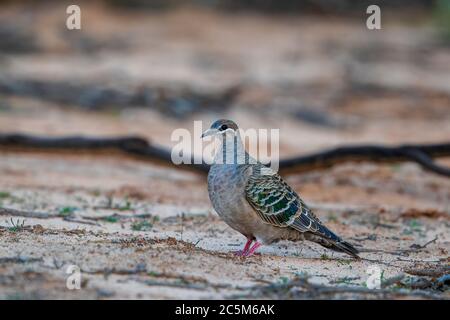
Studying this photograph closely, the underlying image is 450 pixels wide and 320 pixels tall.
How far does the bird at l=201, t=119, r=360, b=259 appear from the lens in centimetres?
674

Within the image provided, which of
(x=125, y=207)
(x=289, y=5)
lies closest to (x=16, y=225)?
(x=125, y=207)

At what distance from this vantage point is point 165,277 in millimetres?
5824

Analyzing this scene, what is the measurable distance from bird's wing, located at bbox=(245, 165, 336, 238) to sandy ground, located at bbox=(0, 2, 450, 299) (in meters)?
0.28

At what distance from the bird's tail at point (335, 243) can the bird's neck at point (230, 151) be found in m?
0.82

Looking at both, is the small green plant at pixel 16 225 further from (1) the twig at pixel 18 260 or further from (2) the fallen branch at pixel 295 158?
(2) the fallen branch at pixel 295 158

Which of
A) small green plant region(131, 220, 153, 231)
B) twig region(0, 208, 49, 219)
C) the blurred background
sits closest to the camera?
small green plant region(131, 220, 153, 231)

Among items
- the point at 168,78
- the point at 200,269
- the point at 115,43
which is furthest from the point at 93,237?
the point at 115,43

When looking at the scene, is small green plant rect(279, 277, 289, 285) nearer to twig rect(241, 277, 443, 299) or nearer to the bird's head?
twig rect(241, 277, 443, 299)

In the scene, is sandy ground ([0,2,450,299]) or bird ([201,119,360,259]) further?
bird ([201,119,360,259])

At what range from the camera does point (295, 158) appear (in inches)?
440

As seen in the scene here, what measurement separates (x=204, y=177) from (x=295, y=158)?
3.80 feet

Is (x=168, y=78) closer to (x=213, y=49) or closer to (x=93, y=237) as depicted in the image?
(x=213, y=49)

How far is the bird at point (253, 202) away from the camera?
674 centimetres

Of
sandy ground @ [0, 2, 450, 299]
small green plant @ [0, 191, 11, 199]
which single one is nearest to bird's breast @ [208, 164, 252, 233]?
sandy ground @ [0, 2, 450, 299]
